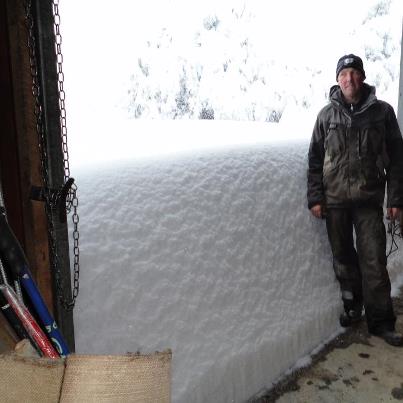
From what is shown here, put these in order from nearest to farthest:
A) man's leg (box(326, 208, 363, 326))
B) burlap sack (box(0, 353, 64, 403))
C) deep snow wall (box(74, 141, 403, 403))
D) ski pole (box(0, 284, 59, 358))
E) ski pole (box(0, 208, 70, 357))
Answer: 1. burlap sack (box(0, 353, 64, 403))
2. ski pole (box(0, 284, 59, 358))
3. ski pole (box(0, 208, 70, 357))
4. deep snow wall (box(74, 141, 403, 403))
5. man's leg (box(326, 208, 363, 326))

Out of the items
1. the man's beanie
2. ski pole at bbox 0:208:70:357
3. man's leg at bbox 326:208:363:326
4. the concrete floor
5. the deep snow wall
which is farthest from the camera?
man's leg at bbox 326:208:363:326

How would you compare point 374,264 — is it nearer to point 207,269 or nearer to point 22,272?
point 207,269

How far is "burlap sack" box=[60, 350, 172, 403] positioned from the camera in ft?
2.98

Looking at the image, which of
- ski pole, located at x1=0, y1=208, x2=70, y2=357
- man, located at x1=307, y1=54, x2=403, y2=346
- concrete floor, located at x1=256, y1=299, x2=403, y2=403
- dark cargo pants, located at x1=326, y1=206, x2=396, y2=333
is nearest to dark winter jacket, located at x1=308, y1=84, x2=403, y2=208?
man, located at x1=307, y1=54, x2=403, y2=346

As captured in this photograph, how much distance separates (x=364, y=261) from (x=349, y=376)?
0.74m

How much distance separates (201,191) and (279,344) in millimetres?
982

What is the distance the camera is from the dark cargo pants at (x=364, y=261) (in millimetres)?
2924

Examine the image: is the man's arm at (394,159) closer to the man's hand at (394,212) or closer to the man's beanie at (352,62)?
the man's hand at (394,212)

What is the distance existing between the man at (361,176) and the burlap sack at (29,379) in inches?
92.9

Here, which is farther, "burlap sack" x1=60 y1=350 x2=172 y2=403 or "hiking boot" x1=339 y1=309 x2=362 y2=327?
"hiking boot" x1=339 y1=309 x2=362 y2=327

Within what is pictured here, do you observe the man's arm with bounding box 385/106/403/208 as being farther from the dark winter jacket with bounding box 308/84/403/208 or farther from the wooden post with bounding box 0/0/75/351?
the wooden post with bounding box 0/0/75/351

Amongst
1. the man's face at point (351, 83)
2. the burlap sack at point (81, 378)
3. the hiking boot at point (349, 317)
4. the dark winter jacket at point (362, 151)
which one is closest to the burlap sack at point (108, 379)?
the burlap sack at point (81, 378)

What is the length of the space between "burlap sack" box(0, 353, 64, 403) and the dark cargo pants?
242 centimetres

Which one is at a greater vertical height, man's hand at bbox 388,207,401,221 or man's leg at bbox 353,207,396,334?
man's hand at bbox 388,207,401,221
